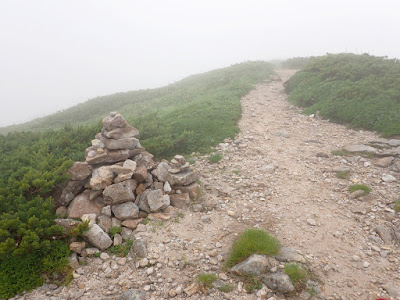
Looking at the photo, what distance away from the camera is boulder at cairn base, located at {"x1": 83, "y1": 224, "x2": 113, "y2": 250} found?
24.3 ft

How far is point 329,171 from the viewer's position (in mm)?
11516

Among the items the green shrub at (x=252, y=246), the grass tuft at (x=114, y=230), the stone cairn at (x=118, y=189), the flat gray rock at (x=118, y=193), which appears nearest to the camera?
the green shrub at (x=252, y=246)

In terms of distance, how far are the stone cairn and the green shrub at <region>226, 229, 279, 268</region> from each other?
261 centimetres

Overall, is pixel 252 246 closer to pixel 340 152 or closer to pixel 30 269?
pixel 30 269

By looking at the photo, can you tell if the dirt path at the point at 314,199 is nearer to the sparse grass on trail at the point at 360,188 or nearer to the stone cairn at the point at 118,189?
the sparse grass on trail at the point at 360,188

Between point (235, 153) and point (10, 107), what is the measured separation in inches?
6111

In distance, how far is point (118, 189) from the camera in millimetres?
8492

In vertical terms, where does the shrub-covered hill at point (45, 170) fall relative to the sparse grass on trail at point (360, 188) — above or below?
above

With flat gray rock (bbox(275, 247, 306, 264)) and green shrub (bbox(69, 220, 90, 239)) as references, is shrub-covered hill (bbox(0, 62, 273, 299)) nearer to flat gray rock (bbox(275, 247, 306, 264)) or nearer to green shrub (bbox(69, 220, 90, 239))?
green shrub (bbox(69, 220, 90, 239))

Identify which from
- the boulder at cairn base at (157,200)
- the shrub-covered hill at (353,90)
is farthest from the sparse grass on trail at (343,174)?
the boulder at cairn base at (157,200)

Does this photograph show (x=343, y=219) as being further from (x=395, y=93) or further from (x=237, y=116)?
(x=395, y=93)

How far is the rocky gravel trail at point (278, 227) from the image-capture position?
6316mm

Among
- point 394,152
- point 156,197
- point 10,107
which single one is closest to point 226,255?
point 156,197

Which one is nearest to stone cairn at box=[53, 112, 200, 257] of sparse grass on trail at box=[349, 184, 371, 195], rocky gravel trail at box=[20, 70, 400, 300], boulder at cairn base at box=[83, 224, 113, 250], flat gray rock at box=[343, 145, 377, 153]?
boulder at cairn base at box=[83, 224, 113, 250]
